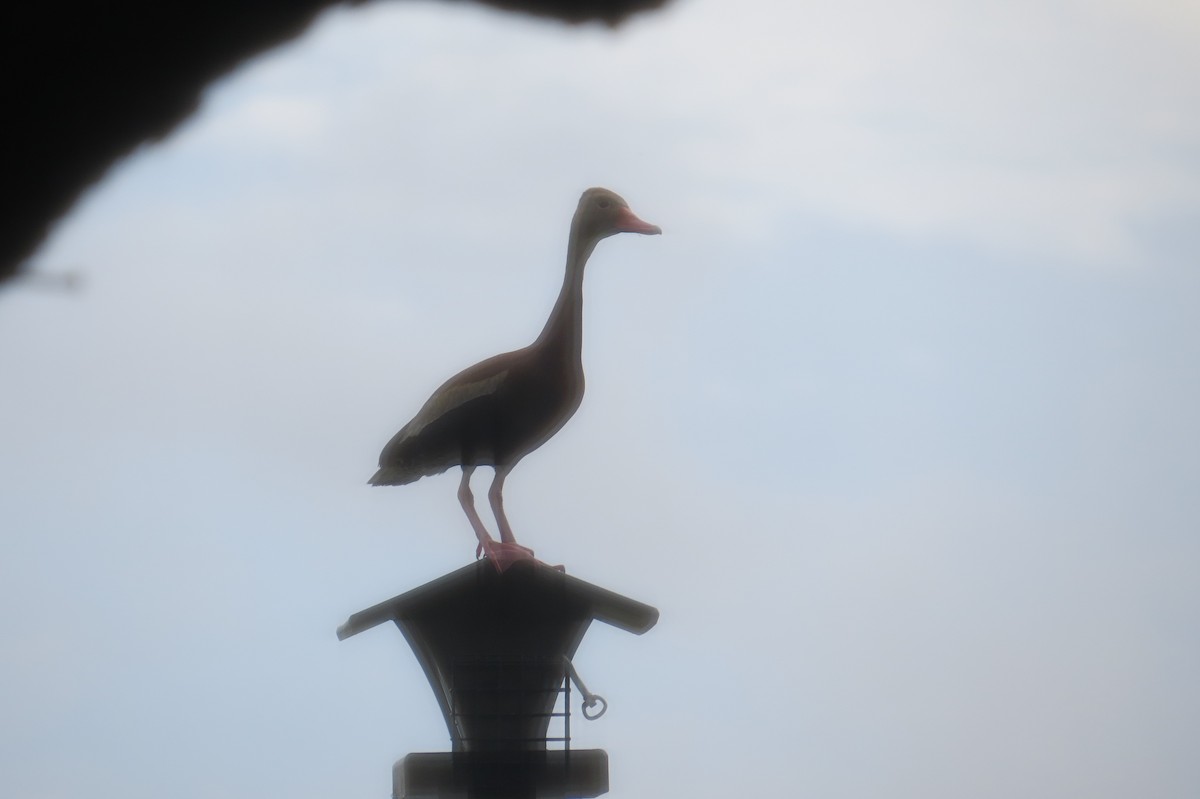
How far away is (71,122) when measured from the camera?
1.93ft

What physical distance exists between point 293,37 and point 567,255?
3.79 m

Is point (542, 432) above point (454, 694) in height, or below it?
above

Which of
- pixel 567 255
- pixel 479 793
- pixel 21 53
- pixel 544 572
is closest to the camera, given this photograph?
pixel 21 53

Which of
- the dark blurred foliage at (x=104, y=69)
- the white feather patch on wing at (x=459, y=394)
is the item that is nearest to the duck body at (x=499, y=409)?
the white feather patch on wing at (x=459, y=394)

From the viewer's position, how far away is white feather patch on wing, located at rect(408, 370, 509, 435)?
408cm

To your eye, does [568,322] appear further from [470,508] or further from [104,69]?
[104,69]

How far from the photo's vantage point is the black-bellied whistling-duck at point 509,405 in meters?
4.08

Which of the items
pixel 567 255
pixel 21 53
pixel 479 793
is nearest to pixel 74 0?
pixel 21 53

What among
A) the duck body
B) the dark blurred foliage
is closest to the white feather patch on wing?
the duck body

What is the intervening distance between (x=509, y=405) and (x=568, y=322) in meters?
0.32

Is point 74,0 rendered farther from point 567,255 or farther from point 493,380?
point 567,255

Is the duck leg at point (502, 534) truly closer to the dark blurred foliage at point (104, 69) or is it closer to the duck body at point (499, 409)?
the duck body at point (499, 409)

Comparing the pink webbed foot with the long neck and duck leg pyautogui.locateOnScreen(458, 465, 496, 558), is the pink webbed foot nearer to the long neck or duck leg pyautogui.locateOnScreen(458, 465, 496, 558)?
duck leg pyautogui.locateOnScreen(458, 465, 496, 558)

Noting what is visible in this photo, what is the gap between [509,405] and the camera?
13.3 feet
